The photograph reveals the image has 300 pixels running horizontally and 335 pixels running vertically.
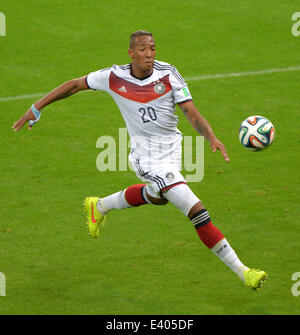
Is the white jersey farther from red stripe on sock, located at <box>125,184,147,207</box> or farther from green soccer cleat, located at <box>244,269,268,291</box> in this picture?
green soccer cleat, located at <box>244,269,268,291</box>

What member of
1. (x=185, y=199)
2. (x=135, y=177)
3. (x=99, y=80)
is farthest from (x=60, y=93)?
(x=135, y=177)

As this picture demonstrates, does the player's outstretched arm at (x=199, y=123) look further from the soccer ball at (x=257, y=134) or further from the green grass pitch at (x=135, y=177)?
the green grass pitch at (x=135, y=177)

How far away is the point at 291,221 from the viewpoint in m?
8.95

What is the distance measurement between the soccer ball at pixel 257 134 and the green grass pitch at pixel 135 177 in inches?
47.8

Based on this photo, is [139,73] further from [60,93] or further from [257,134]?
[257,134]

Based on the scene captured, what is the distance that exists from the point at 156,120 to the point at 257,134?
3.56ft

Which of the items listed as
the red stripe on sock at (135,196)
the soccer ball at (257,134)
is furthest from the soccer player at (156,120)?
the soccer ball at (257,134)

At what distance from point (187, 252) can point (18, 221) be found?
2189 mm

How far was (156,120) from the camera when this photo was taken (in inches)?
301

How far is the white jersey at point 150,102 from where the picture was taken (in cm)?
760

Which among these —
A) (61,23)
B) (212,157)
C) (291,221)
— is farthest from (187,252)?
(61,23)

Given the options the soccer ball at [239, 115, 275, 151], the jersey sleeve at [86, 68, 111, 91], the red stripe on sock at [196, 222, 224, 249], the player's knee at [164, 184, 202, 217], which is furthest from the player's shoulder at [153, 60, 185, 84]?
the red stripe on sock at [196, 222, 224, 249]
